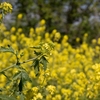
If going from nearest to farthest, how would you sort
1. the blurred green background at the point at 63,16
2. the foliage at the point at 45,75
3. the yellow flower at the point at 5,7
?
1. the foliage at the point at 45,75
2. the yellow flower at the point at 5,7
3. the blurred green background at the point at 63,16


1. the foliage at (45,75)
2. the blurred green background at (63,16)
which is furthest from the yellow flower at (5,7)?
the blurred green background at (63,16)

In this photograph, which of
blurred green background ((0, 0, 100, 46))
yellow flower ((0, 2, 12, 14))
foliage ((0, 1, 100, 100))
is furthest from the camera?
blurred green background ((0, 0, 100, 46))

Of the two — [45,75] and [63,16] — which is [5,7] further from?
[63,16]

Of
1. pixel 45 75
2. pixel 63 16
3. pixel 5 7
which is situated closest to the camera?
pixel 5 7

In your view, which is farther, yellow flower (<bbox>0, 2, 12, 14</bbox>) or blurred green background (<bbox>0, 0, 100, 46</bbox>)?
blurred green background (<bbox>0, 0, 100, 46</bbox>)

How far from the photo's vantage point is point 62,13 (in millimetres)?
9836

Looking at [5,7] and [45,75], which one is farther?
[45,75]

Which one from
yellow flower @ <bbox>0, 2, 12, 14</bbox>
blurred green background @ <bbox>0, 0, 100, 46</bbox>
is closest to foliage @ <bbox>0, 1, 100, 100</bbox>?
yellow flower @ <bbox>0, 2, 12, 14</bbox>

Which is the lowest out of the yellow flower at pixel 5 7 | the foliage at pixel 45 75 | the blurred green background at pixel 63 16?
the foliage at pixel 45 75

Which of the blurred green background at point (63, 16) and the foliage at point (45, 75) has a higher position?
the blurred green background at point (63, 16)

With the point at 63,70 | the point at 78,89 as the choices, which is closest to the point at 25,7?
the point at 63,70

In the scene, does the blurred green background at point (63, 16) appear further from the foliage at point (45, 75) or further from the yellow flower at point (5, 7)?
the yellow flower at point (5, 7)

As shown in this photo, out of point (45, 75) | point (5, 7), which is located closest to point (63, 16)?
point (45, 75)

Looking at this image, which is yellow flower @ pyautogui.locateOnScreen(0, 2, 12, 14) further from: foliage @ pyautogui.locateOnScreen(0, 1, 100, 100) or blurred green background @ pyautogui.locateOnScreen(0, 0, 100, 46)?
blurred green background @ pyautogui.locateOnScreen(0, 0, 100, 46)
